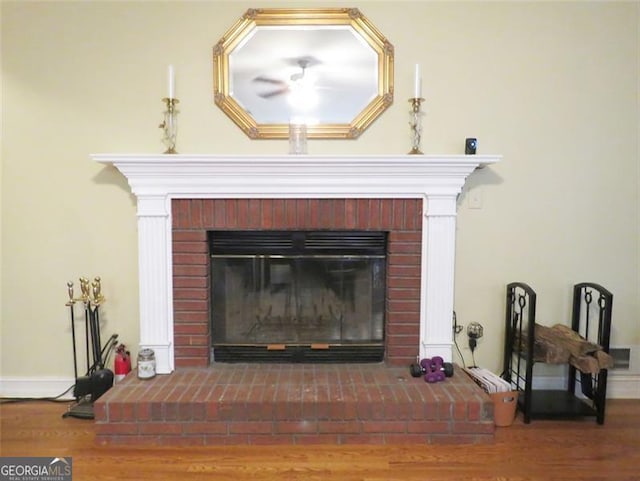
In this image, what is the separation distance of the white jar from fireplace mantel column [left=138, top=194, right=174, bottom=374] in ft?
0.16

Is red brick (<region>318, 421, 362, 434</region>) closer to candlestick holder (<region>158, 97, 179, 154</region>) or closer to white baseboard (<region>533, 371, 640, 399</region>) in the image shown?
white baseboard (<region>533, 371, 640, 399</region>)

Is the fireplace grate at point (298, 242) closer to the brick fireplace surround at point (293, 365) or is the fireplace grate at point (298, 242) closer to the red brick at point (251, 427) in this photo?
the brick fireplace surround at point (293, 365)

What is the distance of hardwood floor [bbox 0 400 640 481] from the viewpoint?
5.34 feet

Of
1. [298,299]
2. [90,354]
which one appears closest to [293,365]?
[298,299]

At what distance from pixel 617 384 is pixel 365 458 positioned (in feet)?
5.44

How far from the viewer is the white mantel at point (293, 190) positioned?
199cm

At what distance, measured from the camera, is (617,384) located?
2293mm

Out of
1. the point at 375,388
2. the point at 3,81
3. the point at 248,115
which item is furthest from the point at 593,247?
the point at 3,81

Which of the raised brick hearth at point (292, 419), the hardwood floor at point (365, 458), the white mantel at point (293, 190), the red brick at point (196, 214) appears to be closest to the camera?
the hardwood floor at point (365, 458)

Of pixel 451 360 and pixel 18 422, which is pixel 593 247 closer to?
pixel 451 360

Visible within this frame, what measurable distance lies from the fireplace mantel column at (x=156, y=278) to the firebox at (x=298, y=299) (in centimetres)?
24

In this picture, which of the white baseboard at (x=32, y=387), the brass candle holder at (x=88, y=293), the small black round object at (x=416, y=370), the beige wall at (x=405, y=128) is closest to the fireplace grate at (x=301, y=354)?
the small black round object at (x=416, y=370)

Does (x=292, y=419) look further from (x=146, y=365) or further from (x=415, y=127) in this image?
(x=415, y=127)

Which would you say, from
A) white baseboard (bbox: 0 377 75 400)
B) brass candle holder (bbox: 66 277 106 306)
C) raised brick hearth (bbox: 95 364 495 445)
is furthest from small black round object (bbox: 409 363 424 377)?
white baseboard (bbox: 0 377 75 400)
